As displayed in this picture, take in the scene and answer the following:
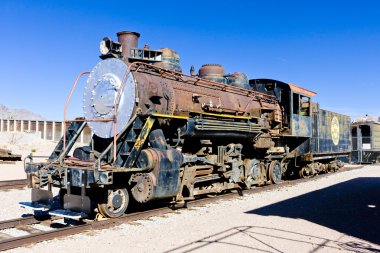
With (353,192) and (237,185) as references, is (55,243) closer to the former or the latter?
(237,185)

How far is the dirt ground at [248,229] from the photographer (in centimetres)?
567

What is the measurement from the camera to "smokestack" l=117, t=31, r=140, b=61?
29.6 ft

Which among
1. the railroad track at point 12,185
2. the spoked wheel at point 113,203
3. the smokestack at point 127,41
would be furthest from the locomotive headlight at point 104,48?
the railroad track at point 12,185

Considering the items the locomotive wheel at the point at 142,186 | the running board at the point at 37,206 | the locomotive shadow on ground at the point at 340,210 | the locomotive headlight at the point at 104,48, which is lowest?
the locomotive shadow on ground at the point at 340,210

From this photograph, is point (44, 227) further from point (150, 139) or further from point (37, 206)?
point (150, 139)

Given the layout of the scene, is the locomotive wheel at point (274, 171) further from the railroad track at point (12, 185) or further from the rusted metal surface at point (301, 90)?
the railroad track at point (12, 185)

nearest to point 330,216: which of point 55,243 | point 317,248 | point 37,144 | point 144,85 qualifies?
point 317,248

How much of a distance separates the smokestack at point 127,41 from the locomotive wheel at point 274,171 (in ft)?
23.1

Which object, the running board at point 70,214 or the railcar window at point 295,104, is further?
the railcar window at point 295,104

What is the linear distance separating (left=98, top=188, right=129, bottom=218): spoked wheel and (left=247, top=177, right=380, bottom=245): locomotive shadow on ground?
308 cm

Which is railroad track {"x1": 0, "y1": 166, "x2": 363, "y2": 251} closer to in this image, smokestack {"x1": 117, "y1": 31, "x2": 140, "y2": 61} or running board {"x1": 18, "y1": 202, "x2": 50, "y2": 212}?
running board {"x1": 18, "y1": 202, "x2": 50, "y2": 212}

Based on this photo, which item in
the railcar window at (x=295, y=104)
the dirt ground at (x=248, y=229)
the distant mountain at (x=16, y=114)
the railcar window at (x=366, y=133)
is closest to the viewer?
the dirt ground at (x=248, y=229)

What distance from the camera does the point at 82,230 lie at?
657 cm

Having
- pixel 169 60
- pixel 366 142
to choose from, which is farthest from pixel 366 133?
pixel 169 60
